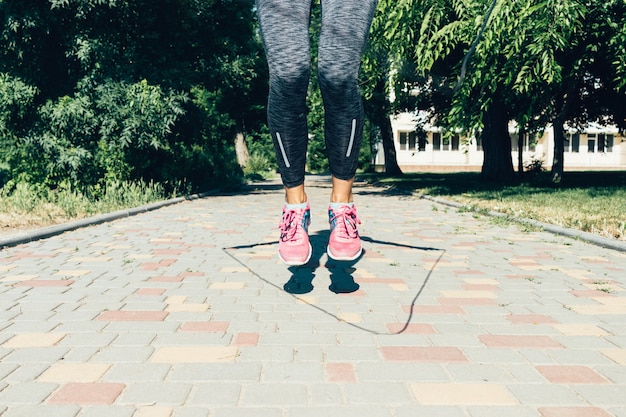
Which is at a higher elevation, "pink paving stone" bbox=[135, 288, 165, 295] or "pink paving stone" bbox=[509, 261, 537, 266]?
"pink paving stone" bbox=[135, 288, 165, 295]

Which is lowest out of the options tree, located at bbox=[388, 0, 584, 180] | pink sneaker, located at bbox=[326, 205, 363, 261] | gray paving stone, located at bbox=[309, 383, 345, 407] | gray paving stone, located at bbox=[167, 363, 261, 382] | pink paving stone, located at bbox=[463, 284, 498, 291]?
pink paving stone, located at bbox=[463, 284, 498, 291]

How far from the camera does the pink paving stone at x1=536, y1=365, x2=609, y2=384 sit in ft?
7.57

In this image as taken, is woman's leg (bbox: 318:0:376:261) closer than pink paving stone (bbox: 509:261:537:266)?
Yes

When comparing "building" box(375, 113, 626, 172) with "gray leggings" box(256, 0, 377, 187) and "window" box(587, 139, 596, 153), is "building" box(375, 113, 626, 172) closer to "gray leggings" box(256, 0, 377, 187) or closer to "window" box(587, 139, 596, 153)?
"window" box(587, 139, 596, 153)

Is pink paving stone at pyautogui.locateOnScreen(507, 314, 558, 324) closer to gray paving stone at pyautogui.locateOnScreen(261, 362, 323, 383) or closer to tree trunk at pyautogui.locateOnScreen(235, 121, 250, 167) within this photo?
gray paving stone at pyautogui.locateOnScreen(261, 362, 323, 383)

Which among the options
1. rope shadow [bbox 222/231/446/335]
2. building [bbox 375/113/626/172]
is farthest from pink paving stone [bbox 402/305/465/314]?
building [bbox 375/113/626/172]

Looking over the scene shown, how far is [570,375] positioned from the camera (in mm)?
2371

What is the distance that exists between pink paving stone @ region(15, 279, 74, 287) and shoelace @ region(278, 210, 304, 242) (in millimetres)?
1862

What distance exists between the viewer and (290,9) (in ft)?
9.89

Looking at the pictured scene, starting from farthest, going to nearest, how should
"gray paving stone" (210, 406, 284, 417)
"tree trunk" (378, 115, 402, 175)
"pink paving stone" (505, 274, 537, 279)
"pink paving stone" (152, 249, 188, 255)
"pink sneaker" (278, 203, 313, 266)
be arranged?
"tree trunk" (378, 115, 402, 175) → "pink paving stone" (152, 249, 188, 255) → "pink paving stone" (505, 274, 537, 279) → "pink sneaker" (278, 203, 313, 266) → "gray paving stone" (210, 406, 284, 417)

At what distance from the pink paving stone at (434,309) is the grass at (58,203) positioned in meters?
5.33

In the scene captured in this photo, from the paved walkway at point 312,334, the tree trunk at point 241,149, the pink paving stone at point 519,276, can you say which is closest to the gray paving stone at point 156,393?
the paved walkway at point 312,334

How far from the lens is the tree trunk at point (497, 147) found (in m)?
20.8

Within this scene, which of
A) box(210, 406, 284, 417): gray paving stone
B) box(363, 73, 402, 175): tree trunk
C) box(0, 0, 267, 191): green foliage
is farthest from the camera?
box(363, 73, 402, 175): tree trunk
